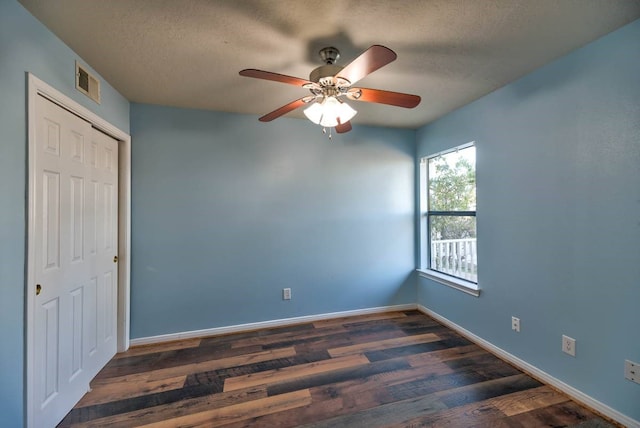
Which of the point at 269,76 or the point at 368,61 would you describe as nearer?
the point at 368,61

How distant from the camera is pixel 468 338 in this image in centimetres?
271

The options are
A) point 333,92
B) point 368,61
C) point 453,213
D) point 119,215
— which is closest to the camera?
point 368,61

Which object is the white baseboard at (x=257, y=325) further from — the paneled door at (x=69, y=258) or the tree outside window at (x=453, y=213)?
the tree outside window at (x=453, y=213)

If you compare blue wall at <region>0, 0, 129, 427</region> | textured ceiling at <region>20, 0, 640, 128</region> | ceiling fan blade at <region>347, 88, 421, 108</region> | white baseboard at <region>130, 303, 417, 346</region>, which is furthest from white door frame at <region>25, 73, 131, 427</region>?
A: ceiling fan blade at <region>347, 88, 421, 108</region>

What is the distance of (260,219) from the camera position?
2.97 meters

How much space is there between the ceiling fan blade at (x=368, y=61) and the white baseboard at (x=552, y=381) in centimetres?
247

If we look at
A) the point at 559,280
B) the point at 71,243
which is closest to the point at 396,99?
the point at 559,280

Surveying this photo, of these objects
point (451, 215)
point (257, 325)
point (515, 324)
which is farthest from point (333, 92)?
point (257, 325)

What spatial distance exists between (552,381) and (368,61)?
2560mm

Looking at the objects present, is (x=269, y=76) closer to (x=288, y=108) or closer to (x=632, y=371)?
(x=288, y=108)

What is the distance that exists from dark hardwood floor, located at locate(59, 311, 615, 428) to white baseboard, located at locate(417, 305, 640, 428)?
2.4 inches

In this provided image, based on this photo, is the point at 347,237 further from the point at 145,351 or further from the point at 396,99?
the point at 145,351

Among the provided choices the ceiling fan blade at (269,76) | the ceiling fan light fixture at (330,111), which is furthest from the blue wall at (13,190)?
the ceiling fan light fixture at (330,111)

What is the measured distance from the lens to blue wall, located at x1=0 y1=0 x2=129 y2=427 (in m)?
1.26
